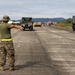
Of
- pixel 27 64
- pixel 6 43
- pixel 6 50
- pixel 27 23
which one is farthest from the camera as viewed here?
pixel 27 23

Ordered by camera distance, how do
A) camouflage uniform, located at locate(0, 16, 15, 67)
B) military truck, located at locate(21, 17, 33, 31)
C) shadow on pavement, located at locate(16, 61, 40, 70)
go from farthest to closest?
military truck, located at locate(21, 17, 33, 31) → shadow on pavement, located at locate(16, 61, 40, 70) → camouflage uniform, located at locate(0, 16, 15, 67)

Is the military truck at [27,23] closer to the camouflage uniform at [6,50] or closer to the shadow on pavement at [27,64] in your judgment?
the shadow on pavement at [27,64]

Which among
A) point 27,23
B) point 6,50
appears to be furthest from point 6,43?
point 27,23

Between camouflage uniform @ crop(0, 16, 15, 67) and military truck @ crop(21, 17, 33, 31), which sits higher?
Result: camouflage uniform @ crop(0, 16, 15, 67)

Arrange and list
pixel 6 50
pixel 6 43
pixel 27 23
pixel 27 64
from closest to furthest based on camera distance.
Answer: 1. pixel 6 43
2. pixel 6 50
3. pixel 27 64
4. pixel 27 23

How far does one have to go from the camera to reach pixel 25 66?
12125 mm

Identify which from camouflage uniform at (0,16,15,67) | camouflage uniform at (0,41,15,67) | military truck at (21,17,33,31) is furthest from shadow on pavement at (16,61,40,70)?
military truck at (21,17,33,31)

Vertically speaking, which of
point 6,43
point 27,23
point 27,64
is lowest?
point 27,23

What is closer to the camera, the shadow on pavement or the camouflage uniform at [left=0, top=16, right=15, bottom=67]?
the camouflage uniform at [left=0, top=16, right=15, bottom=67]

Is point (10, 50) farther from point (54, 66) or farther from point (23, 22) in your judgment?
point (23, 22)

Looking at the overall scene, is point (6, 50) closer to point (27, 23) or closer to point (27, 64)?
point (27, 64)

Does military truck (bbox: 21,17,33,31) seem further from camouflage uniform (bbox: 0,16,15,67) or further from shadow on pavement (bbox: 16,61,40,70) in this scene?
camouflage uniform (bbox: 0,16,15,67)

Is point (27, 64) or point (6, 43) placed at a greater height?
point (6, 43)

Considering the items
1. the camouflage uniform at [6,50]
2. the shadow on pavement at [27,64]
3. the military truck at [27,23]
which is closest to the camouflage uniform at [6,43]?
the camouflage uniform at [6,50]
